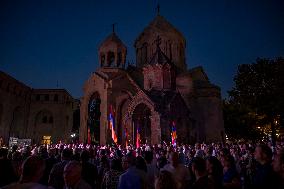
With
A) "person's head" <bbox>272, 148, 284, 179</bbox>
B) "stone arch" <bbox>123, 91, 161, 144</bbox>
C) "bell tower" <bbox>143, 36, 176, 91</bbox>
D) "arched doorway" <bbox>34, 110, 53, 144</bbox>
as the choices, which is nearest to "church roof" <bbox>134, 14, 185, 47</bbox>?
"bell tower" <bbox>143, 36, 176, 91</bbox>

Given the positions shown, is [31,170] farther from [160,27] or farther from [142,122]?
[160,27]

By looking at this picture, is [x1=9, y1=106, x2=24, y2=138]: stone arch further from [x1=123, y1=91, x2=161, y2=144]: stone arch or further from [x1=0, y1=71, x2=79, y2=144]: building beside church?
[x1=123, y1=91, x2=161, y2=144]: stone arch

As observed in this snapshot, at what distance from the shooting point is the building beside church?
129 ft

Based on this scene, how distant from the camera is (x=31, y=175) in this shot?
10.2 feet

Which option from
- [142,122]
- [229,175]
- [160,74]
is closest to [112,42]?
[160,74]

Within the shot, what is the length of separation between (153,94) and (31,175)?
24142 millimetres

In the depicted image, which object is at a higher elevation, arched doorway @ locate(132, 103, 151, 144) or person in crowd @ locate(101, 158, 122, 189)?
arched doorway @ locate(132, 103, 151, 144)

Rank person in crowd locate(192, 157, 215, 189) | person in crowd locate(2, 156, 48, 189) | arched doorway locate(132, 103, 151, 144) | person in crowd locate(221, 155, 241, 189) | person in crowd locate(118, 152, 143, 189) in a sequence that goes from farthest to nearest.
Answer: arched doorway locate(132, 103, 151, 144) < person in crowd locate(118, 152, 143, 189) < person in crowd locate(221, 155, 241, 189) < person in crowd locate(192, 157, 215, 189) < person in crowd locate(2, 156, 48, 189)

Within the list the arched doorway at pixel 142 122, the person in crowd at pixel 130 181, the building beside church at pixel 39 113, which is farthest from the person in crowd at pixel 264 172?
Result: the building beside church at pixel 39 113

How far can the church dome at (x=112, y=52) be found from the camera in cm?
3616

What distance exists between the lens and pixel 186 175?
5.87 m

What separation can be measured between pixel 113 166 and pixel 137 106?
20.6 metres

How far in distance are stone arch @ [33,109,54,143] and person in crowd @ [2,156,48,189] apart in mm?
42294

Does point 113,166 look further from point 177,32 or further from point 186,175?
point 177,32
